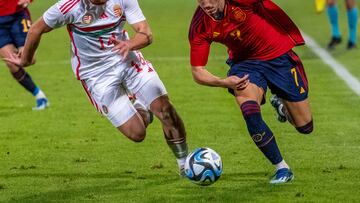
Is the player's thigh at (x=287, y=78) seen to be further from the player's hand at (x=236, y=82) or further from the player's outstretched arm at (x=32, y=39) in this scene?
the player's outstretched arm at (x=32, y=39)

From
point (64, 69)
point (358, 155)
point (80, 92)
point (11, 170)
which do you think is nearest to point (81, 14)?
point (11, 170)

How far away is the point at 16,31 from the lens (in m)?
16.2

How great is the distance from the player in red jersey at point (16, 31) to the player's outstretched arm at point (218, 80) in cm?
605

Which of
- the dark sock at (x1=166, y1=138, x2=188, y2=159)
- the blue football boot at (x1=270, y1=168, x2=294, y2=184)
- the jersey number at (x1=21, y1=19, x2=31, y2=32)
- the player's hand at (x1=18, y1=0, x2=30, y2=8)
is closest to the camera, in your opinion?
the blue football boot at (x1=270, y1=168, x2=294, y2=184)

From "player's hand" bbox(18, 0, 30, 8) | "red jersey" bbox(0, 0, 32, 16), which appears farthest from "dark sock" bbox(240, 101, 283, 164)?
"red jersey" bbox(0, 0, 32, 16)

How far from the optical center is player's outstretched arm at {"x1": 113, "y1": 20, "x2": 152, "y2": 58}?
10.3 meters

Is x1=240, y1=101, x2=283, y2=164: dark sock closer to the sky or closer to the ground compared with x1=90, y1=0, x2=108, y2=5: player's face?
closer to the ground

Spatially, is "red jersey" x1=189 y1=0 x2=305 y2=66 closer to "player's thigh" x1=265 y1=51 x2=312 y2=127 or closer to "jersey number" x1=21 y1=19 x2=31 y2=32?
"player's thigh" x1=265 y1=51 x2=312 y2=127

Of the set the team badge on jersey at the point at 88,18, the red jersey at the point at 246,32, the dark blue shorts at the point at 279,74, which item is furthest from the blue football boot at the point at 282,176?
the team badge on jersey at the point at 88,18

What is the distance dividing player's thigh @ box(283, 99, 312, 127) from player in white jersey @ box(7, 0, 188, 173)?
110 cm

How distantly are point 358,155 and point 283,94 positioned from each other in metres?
1.54

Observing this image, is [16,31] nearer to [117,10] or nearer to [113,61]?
[113,61]

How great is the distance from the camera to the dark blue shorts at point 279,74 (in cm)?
1070

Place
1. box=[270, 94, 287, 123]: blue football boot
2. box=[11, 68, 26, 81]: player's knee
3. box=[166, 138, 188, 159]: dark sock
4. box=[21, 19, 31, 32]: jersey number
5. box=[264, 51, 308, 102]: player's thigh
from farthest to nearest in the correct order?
box=[11, 68, 26, 81]: player's knee
box=[21, 19, 31, 32]: jersey number
box=[270, 94, 287, 123]: blue football boot
box=[166, 138, 188, 159]: dark sock
box=[264, 51, 308, 102]: player's thigh
